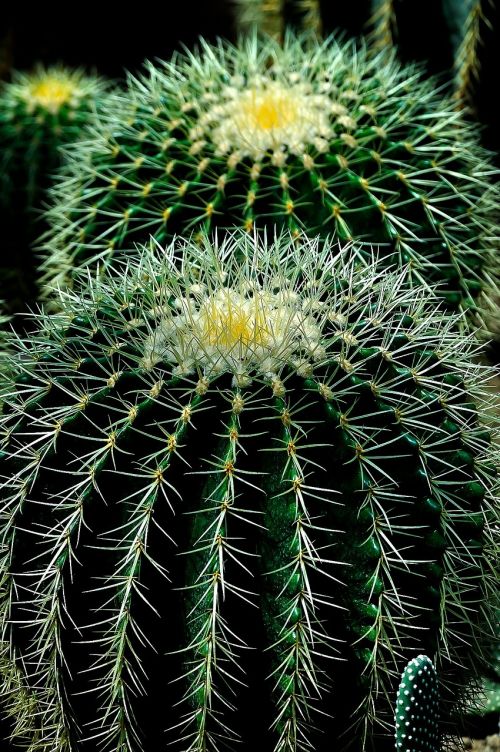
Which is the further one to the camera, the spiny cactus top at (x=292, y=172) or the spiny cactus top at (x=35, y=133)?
the spiny cactus top at (x=35, y=133)

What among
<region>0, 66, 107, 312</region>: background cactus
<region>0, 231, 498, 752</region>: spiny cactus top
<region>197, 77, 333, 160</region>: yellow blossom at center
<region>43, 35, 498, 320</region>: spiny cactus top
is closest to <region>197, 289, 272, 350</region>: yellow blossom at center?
<region>0, 231, 498, 752</region>: spiny cactus top

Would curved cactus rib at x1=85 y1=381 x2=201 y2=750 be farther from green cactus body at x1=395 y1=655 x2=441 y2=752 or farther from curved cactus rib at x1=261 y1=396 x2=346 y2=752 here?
green cactus body at x1=395 y1=655 x2=441 y2=752

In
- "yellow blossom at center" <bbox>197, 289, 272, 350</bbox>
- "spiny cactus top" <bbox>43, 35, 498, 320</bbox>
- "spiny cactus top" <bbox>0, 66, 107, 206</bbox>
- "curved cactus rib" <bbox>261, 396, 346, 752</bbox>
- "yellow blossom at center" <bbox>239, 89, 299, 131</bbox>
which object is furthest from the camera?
"spiny cactus top" <bbox>0, 66, 107, 206</bbox>

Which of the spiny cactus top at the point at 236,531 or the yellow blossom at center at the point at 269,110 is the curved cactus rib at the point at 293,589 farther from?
the yellow blossom at center at the point at 269,110

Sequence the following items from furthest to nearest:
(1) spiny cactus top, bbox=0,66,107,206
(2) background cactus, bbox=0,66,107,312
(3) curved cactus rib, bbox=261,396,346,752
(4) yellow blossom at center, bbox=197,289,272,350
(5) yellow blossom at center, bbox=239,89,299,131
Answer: (1) spiny cactus top, bbox=0,66,107,206, (2) background cactus, bbox=0,66,107,312, (5) yellow blossom at center, bbox=239,89,299,131, (4) yellow blossom at center, bbox=197,289,272,350, (3) curved cactus rib, bbox=261,396,346,752

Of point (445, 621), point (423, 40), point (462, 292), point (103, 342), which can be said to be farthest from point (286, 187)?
point (423, 40)

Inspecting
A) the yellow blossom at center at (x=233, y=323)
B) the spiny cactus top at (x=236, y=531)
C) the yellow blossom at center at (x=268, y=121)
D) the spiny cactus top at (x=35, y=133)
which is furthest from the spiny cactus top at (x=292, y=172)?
the spiny cactus top at (x=35, y=133)
